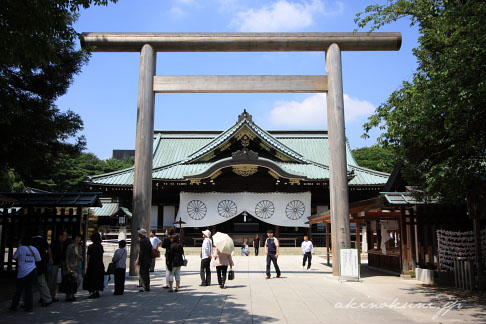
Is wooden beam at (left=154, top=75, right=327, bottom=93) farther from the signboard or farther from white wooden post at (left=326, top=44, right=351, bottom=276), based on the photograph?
the signboard

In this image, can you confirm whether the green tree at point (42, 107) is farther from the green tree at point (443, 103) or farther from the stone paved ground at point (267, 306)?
the green tree at point (443, 103)

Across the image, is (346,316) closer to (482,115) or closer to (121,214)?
(482,115)

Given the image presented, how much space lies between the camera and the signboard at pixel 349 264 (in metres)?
10.5

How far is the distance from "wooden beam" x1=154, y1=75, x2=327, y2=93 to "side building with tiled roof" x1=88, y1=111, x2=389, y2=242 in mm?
9541

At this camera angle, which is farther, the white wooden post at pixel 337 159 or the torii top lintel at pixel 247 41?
the torii top lintel at pixel 247 41

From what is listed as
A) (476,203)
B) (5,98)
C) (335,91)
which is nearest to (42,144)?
(5,98)

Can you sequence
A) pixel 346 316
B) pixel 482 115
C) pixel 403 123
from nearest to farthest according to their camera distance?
pixel 346 316 → pixel 482 115 → pixel 403 123

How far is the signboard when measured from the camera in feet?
34.5

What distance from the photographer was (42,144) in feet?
32.5

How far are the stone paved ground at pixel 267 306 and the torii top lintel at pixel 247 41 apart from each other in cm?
681

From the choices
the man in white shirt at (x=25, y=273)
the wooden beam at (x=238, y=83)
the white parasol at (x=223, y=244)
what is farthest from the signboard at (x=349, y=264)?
the man in white shirt at (x=25, y=273)

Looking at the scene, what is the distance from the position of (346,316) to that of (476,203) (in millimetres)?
→ 5219

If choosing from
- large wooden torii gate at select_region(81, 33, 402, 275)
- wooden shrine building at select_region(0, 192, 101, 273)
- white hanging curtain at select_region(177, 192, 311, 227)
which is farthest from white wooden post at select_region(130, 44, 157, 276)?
white hanging curtain at select_region(177, 192, 311, 227)

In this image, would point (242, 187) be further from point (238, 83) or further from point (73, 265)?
point (73, 265)
